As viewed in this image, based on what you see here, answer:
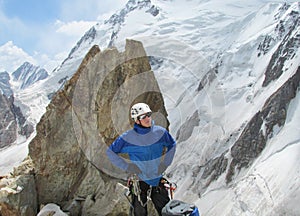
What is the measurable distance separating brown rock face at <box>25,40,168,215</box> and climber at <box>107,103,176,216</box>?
8.36 metres

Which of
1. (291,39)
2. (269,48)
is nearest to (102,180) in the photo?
(291,39)

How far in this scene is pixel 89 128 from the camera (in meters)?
19.0

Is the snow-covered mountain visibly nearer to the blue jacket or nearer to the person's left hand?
the person's left hand

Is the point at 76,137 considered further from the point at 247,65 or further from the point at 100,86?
the point at 247,65

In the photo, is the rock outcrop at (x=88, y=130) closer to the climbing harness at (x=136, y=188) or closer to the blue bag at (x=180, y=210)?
the climbing harness at (x=136, y=188)

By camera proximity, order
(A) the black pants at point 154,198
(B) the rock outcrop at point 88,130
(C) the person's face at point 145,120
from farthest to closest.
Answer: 1. (B) the rock outcrop at point 88,130
2. (A) the black pants at point 154,198
3. (C) the person's face at point 145,120

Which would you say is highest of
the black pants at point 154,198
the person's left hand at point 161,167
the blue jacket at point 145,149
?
the blue jacket at point 145,149

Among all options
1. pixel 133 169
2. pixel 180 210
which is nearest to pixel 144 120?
pixel 133 169

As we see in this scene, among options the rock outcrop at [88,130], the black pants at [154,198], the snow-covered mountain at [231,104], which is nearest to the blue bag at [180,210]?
the black pants at [154,198]

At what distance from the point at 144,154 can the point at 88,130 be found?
1160 centimetres

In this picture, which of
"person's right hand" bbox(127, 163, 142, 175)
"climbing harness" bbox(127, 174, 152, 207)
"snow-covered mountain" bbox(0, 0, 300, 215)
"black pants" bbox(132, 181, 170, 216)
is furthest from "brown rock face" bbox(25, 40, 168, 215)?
"snow-covered mountain" bbox(0, 0, 300, 215)

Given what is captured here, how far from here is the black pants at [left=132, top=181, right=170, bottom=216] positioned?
8141mm

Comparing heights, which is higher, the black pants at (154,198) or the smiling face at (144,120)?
the smiling face at (144,120)

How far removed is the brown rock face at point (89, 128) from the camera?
1791cm
